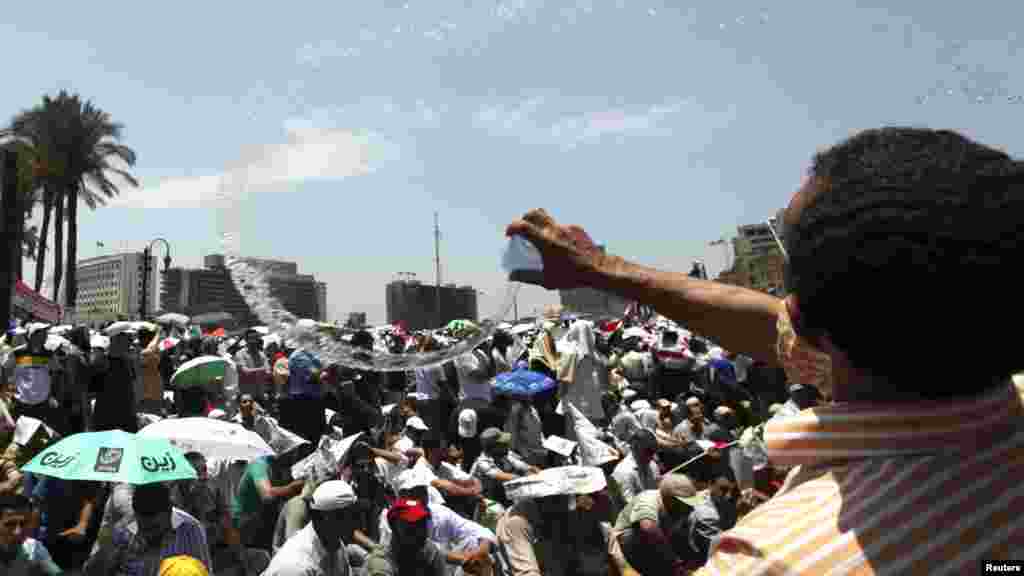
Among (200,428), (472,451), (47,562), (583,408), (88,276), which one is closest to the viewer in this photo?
(47,562)

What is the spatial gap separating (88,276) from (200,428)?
35.4 m

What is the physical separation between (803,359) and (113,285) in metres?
37.2

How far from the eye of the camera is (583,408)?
35.1ft

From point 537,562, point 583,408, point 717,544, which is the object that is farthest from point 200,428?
point 717,544

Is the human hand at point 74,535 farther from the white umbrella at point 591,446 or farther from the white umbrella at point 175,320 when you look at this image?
the white umbrella at point 175,320

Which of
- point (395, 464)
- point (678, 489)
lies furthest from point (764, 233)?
point (395, 464)

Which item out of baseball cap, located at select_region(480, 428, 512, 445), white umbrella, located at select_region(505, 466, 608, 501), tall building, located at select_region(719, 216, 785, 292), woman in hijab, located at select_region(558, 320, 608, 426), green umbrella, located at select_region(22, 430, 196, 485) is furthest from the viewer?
woman in hijab, located at select_region(558, 320, 608, 426)

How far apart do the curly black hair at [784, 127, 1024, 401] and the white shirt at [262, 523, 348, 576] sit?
14.4 ft

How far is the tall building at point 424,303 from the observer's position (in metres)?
2.96

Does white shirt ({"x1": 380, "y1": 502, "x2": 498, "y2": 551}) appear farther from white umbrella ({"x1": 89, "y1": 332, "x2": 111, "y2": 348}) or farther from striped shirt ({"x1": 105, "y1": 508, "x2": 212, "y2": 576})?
white umbrella ({"x1": 89, "y1": 332, "x2": 111, "y2": 348})

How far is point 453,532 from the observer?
6094 millimetres

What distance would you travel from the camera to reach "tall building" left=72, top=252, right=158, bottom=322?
30.0 metres

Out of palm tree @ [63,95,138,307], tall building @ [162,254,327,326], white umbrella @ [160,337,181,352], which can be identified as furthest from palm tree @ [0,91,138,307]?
tall building @ [162,254,327,326]

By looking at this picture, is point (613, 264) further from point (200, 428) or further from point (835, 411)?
point (200, 428)
